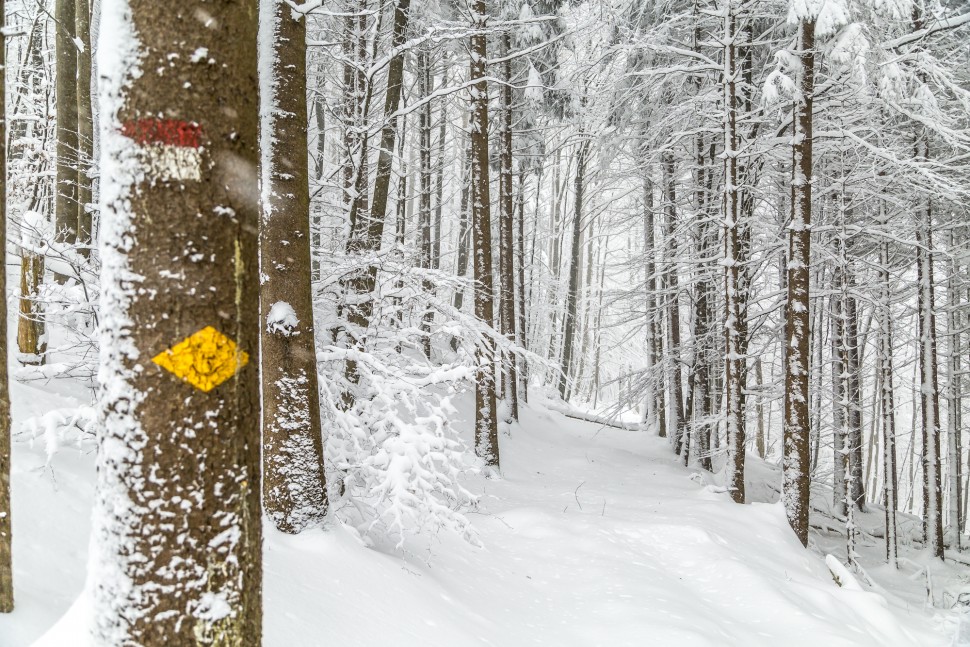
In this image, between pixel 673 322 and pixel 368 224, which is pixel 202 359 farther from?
pixel 673 322

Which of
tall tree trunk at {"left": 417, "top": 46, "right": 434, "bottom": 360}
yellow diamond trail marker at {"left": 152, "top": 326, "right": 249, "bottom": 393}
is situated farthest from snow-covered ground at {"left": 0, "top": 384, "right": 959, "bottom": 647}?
tall tree trunk at {"left": 417, "top": 46, "right": 434, "bottom": 360}

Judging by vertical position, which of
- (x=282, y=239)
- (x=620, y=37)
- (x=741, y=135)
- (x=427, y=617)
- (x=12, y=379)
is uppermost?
(x=620, y=37)

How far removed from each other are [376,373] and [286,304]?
1.66 m

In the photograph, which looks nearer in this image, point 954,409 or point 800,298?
point 800,298

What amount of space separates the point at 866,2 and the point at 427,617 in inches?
351

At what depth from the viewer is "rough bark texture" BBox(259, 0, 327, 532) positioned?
15.3 ft

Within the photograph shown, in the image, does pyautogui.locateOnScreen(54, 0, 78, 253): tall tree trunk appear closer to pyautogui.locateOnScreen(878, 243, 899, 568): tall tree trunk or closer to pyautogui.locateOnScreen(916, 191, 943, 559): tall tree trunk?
pyautogui.locateOnScreen(878, 243, 899, 568): tall tree trunk

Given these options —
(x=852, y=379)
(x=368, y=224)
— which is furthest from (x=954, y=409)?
(x=368, y=224)

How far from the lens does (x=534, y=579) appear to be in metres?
6.09

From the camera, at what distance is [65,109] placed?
6727mm

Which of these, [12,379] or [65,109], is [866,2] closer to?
[65,109]

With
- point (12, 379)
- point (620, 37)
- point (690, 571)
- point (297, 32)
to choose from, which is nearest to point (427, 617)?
point (690, 571)

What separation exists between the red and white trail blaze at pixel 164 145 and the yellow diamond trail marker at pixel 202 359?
45cm

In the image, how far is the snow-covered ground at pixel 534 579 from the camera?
11.4ft
